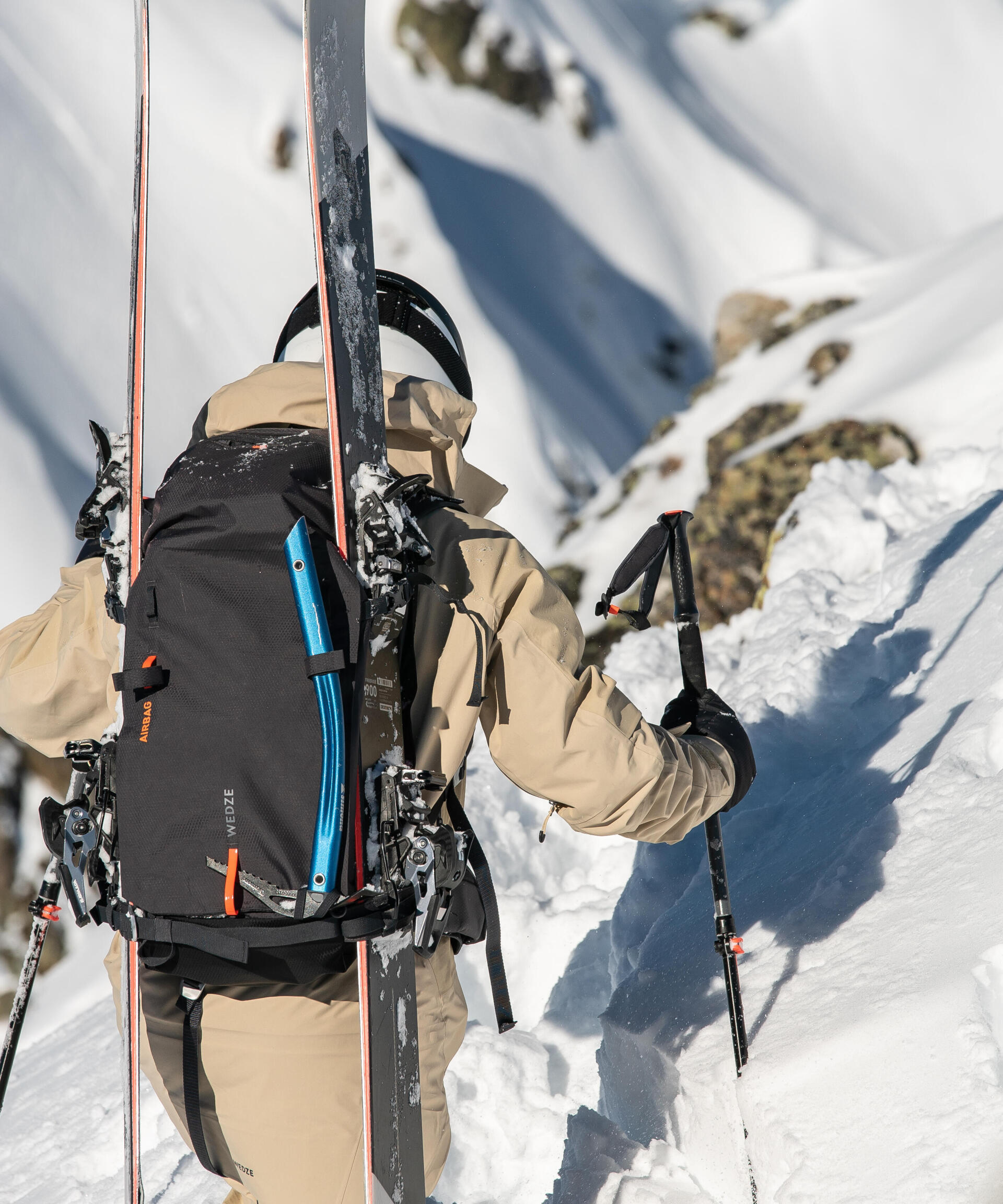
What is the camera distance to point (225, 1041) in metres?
1.46

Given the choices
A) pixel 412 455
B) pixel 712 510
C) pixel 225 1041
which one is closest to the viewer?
pixel 225 1041

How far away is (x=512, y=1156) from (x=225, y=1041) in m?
1.17

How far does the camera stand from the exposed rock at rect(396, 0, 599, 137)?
832 inches

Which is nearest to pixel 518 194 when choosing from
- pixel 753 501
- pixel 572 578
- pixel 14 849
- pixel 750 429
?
pixel 572 578

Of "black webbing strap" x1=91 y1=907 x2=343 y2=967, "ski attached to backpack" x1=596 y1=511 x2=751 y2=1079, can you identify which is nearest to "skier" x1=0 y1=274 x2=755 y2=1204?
"black webbing strap" x1=91 y1=907 x2=343 y2=967

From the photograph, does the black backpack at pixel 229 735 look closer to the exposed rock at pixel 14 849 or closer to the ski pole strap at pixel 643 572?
the ski pole strap at pixel 643 572

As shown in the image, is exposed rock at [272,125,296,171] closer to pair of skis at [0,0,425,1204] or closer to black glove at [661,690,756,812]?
pair of skis at [0,0,425,1204]

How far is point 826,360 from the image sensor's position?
265 inches

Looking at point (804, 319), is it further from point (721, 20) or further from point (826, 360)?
point (721, 20)

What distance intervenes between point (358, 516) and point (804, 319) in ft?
25.4

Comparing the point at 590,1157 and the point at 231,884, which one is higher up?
the point at 231,884

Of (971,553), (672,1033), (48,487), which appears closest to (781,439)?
(971,553)

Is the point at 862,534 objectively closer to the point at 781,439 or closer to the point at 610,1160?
the point at 781,439

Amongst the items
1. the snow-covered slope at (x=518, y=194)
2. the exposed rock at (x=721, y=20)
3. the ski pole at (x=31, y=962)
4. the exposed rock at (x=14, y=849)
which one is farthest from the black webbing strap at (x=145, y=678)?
the exposed rock at (x=721, y=20)
